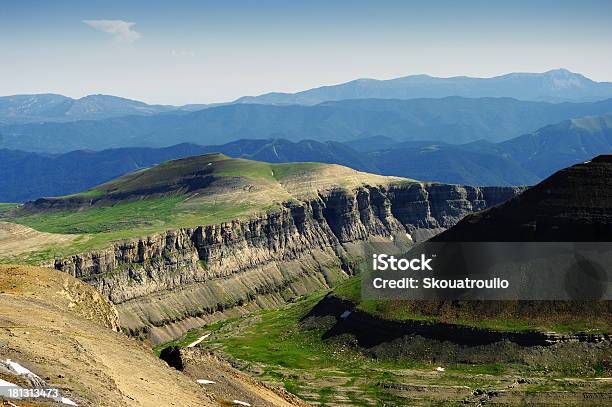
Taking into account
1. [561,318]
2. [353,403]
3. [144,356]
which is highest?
[144,356]

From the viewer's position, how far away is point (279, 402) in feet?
316

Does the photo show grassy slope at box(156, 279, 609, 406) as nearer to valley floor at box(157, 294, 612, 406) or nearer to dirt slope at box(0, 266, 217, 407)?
valley floor at box(157, 294, 612, 406)

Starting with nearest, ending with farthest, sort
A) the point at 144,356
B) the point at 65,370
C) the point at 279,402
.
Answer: the point at 65,370 < the point at 144,356 < the point at 279,402

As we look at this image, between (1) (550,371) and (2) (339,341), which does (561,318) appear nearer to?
(1) (550,371)

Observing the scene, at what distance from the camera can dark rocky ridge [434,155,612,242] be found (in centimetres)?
17825

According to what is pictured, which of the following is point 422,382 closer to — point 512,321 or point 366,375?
point 366,375

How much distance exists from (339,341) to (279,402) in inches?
3881

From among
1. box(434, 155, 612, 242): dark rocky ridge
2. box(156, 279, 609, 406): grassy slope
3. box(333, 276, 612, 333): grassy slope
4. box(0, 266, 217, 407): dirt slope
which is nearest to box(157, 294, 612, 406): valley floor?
box(156, 279, 609, 406): grassy slope

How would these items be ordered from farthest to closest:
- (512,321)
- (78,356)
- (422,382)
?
1. (512,321)
2. (422,382)
3. (78,356)

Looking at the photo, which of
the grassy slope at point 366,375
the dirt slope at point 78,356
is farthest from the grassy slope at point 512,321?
the dirt slope at point 78,356

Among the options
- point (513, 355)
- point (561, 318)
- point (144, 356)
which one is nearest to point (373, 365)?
point (513, 355)

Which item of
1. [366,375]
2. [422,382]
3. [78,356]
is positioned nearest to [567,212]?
[422,382]

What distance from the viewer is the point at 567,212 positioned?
184625 millimetres

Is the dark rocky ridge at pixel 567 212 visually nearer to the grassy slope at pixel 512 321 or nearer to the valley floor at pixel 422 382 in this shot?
the grassy slope at pixel 512 321
